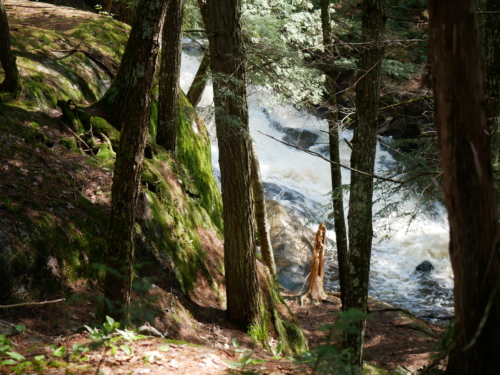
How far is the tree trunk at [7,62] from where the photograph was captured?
5664 mm

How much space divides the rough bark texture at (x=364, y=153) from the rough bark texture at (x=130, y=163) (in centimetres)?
225

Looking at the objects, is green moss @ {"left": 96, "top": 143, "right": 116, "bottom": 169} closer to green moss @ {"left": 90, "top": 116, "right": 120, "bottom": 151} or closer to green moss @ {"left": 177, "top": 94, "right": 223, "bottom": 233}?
green moss @ {"left": 90, "top": 116, "right": 120, "bottom": 151}

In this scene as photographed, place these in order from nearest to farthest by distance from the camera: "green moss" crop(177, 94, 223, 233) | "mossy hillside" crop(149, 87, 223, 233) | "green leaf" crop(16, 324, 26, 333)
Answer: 1. "green leaf" crop(16, 324, 26, 333)
2. "mossy hillside" crop(149, 87, 223, 233)
3. "green moss" crop(177, 94, 223, 233)

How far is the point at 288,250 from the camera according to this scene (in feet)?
44.8

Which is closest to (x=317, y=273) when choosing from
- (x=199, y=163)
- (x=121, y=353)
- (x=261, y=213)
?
(x=261, y=213)

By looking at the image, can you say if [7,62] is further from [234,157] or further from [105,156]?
[234,157]

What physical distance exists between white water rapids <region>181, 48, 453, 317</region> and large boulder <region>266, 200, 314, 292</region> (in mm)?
766

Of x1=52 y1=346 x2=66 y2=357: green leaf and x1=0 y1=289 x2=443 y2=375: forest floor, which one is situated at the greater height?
x1=52 y1=346 x2=66 y2=357: green leaf

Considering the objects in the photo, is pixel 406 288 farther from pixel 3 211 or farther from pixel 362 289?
pixel 3 211

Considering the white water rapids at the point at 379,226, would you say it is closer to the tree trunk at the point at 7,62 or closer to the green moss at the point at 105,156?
the green moss at the point at 105,156

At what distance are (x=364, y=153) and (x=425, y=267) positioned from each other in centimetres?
1037

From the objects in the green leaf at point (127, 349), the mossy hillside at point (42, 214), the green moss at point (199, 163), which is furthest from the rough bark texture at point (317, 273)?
the green leaf at point (127, 349)

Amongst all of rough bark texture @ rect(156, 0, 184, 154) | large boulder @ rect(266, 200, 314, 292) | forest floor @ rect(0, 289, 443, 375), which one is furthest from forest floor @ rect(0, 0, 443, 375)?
large boulder @ rect(266, 200, 314, 292)

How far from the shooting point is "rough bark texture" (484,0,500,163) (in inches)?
188
